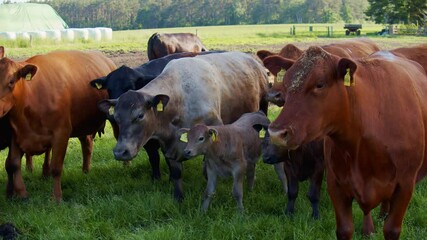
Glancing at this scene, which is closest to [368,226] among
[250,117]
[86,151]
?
[250,117]

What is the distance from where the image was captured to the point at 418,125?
4039mm

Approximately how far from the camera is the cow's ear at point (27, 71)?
6.08 metres

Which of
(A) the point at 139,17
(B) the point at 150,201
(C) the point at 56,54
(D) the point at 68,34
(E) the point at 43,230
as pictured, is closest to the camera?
(E) the point at 43,230

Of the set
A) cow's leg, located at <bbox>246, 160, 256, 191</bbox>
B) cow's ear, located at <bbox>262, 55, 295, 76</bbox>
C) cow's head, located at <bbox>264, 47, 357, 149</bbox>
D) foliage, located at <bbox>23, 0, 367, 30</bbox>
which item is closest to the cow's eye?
cow's head, located at <bbox>264, 47, 357, 149</bbox>

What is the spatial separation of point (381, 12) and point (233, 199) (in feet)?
196

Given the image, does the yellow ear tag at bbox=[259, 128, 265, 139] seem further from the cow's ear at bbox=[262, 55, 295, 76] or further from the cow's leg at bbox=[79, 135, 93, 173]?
the cow's leg at bbox=[79, 135, 93, 173]

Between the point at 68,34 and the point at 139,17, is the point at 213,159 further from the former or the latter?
the point at 139,17

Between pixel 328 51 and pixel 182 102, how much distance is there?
8.83 feet

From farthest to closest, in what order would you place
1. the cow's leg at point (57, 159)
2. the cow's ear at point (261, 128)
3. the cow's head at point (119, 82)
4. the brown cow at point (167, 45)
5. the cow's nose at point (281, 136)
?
the brown cow at point (167, 45), the cow's head at point (119, 82), the cow's leg at point (57, 159), the cow's ear at point (261, 128), the cow's nose at point (281, 136)

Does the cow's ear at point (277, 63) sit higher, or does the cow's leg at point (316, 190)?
the cow's ear at point (277, 63)

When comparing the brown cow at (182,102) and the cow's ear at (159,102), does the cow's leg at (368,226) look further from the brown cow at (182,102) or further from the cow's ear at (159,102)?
the cow's ear at (159,102)

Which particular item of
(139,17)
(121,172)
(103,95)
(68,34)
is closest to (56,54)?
(103,95)

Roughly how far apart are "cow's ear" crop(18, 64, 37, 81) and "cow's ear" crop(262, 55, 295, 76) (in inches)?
122

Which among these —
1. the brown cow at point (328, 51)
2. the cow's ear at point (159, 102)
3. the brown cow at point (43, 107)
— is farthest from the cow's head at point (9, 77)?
the brown cow at point (328, 51)
